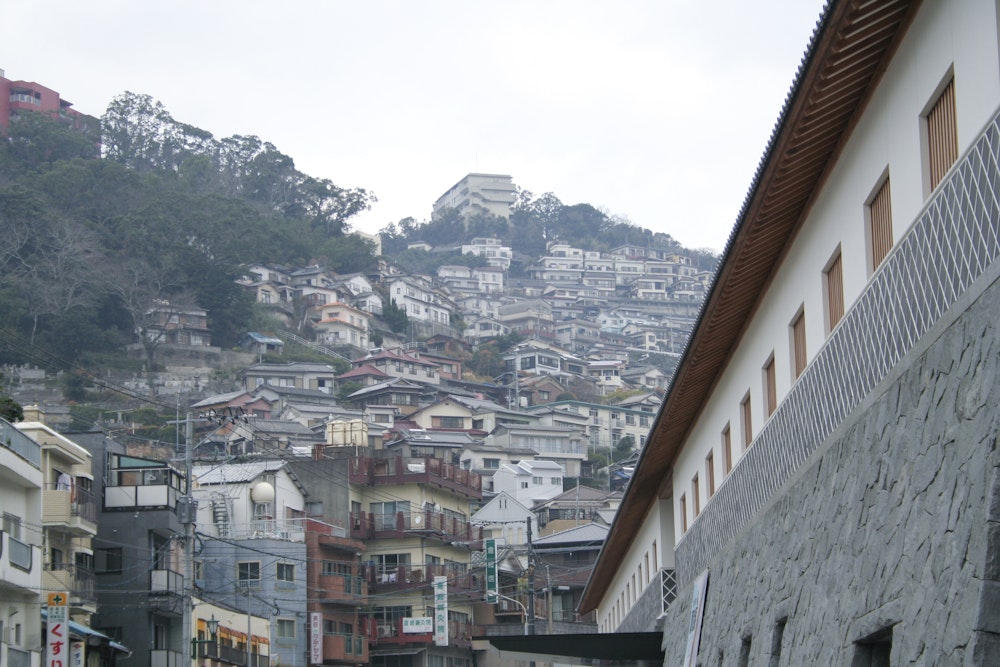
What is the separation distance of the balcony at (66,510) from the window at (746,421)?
22.5m

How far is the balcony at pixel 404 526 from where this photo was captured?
182ft

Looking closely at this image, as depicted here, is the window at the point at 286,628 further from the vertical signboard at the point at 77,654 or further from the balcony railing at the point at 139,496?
the vertical signboard at the point at 77,654

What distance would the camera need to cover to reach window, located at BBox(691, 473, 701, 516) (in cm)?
2084

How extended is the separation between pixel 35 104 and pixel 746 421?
119 metres

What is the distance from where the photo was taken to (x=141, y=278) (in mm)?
97438

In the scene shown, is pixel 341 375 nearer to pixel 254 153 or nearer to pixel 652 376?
pixel 652 376

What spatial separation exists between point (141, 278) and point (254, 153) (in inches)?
1808

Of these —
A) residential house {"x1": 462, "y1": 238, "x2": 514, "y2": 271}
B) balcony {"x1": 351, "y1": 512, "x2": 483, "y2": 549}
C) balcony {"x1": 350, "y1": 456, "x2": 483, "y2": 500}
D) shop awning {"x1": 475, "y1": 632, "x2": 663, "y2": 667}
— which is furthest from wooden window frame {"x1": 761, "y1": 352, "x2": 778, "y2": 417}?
residential house {"x1": 462, "y1": 238, "x2": 514, "y2": 271}

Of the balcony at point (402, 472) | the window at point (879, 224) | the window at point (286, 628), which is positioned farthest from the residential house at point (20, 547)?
the balcony at point (402, 472)

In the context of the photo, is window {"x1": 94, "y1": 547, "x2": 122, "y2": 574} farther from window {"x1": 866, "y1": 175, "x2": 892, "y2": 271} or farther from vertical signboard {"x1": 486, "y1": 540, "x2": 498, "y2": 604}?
window {"x1": 866, "y1": 175, "x2": 892, "y2": 271}

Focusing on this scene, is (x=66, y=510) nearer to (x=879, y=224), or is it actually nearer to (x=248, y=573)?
(x=248, y=573)

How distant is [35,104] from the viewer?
12338 cm

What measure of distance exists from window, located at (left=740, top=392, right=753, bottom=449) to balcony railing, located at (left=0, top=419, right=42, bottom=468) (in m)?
15.8

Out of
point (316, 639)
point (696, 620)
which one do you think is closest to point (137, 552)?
point (316, 639)
